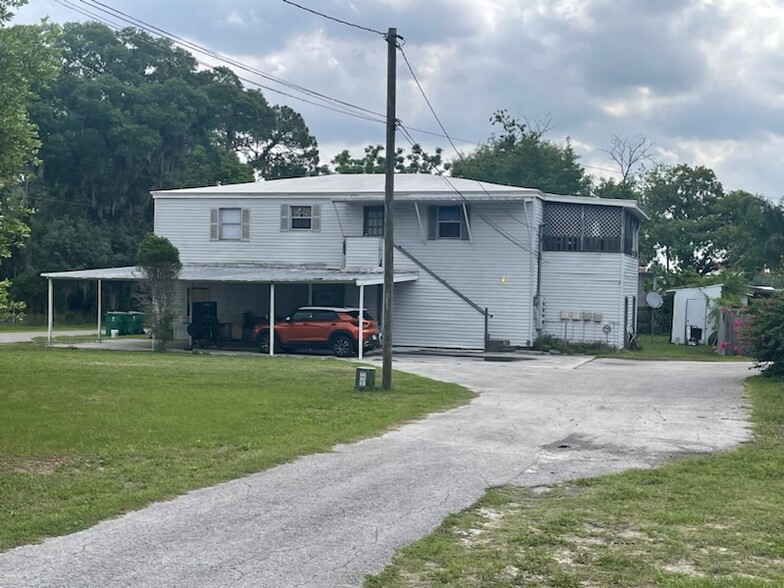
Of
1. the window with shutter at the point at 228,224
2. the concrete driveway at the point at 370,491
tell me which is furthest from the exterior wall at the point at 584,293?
the concrete driveway at the point at 370,491

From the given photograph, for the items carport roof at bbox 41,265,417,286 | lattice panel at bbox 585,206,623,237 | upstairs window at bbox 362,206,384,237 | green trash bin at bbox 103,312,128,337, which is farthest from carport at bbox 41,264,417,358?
lattice panel at bbox 585,206,623,237

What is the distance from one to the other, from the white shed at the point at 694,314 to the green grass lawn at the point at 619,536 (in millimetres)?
28724

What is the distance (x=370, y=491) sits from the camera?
945 cm

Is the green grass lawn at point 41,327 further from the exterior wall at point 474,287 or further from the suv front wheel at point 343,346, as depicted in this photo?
the suv front wheel at point 343,346

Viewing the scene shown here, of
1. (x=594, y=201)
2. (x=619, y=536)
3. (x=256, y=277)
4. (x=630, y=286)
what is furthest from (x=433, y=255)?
(x=619, y=536)

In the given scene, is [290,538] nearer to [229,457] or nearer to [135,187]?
[229,457]

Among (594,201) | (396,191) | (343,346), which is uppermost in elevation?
(396,191)

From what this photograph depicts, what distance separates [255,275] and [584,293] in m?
11.9

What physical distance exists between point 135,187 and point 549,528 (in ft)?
166

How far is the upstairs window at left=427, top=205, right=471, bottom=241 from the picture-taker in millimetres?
33906

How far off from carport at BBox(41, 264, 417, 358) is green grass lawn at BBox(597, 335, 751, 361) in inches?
314

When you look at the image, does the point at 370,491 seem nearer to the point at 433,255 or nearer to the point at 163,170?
the point at 433,255

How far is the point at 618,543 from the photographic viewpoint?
7.39 m

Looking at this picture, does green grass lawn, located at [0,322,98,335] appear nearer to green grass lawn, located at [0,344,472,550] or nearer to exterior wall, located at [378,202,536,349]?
exterior wall, located at [378,202,536,349]
